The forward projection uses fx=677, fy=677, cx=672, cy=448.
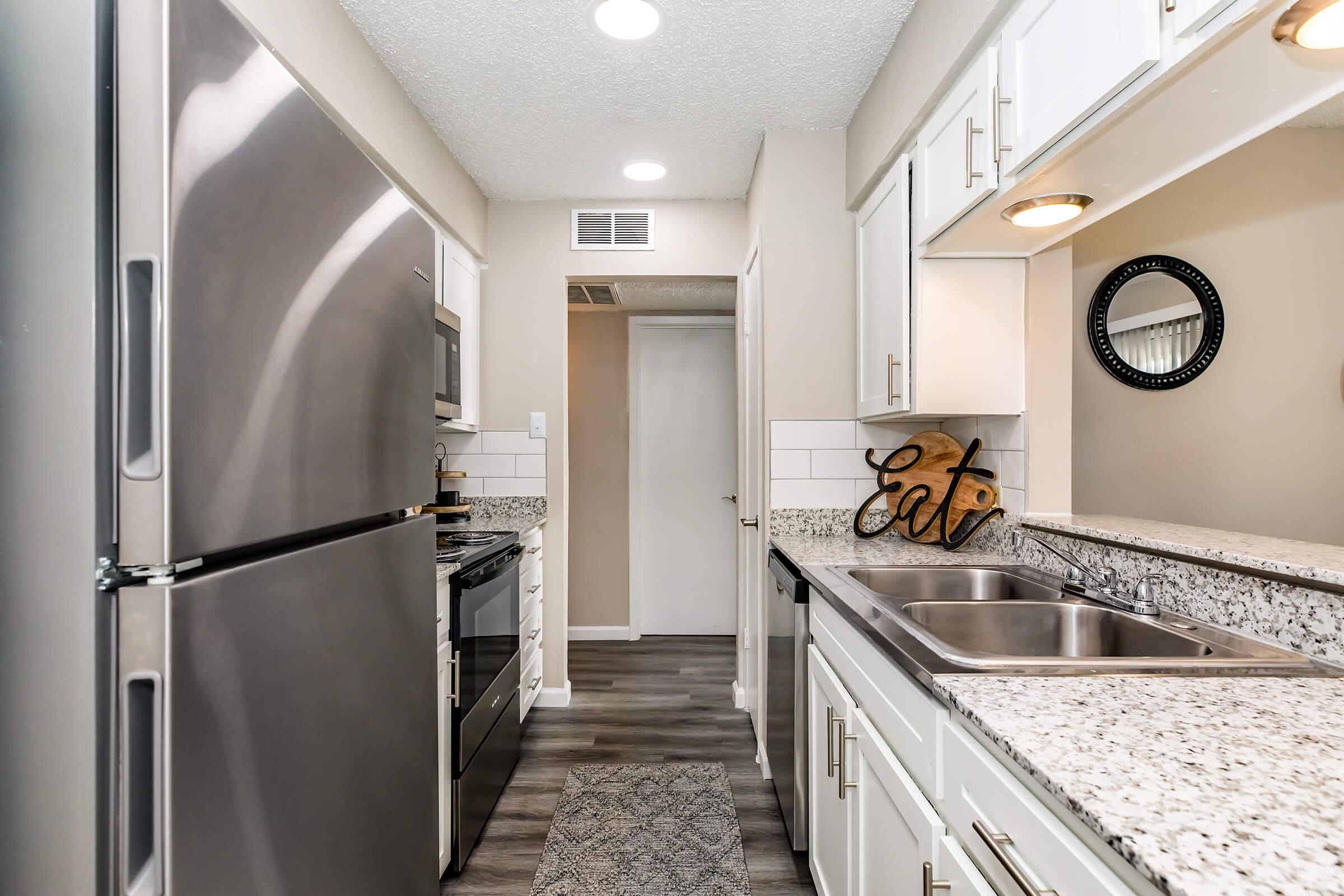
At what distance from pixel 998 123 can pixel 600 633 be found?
373 cm

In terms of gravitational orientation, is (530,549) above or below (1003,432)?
below

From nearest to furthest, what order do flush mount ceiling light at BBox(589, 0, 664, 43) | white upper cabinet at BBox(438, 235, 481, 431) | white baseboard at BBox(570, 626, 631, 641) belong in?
flush mount ceiling light at BBox(589, 0, 664, 43) < white upper cabinet at BBox(438, 235, 481, 431) < white baseboard at BBox(570, 626, 631, 641)

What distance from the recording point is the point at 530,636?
2949 mm

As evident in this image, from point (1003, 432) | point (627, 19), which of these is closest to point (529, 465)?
point (627, 19)

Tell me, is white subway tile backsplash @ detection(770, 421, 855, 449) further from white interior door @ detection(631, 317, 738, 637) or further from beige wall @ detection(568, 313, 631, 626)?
beige wall @ detection(568, 313, 631, 626)

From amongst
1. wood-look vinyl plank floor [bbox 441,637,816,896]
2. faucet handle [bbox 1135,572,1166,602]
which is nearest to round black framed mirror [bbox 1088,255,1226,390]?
faucet handle [bbox 1135,572,1166,602]

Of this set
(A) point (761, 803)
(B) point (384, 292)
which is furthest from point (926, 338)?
(A) point (761, 803)

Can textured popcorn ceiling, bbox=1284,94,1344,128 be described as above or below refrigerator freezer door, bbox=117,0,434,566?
above

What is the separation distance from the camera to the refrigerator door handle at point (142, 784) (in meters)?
0.59

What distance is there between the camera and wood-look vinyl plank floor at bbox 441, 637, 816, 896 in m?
1.94

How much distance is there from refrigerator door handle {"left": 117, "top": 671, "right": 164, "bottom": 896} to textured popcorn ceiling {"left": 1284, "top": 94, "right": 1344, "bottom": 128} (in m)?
3.01

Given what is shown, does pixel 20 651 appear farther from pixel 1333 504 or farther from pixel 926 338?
pixel 1333 504

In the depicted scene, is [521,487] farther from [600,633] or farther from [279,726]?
[279,726]

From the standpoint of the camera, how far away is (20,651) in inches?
23.0
